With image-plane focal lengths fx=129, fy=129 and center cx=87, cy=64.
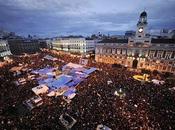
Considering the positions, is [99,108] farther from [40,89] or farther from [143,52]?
[143,52]

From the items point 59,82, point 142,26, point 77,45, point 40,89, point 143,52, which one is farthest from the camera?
point 77,45

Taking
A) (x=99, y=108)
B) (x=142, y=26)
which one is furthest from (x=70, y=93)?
(x=142, y=26)

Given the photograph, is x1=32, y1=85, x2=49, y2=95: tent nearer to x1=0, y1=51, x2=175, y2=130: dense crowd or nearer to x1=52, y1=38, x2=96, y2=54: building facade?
x1=0, y1=51, x2=175, y2=130: dense crowd

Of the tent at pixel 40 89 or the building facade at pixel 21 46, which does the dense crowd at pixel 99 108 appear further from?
the building facade at pixel 21 46

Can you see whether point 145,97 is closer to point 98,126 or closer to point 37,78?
point 98,126

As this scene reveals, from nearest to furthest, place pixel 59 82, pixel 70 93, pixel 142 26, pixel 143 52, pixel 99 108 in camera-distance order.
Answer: pixel 99 108
pixel 70 93
pixel 59 82
pixel 142 26
pixel 143 52

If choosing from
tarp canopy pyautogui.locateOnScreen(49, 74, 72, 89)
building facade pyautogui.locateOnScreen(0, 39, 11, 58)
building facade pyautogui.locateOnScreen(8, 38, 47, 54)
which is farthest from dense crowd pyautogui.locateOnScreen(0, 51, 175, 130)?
building facade pyautogui.locateOnScreen(8, 38, 47, 54)
